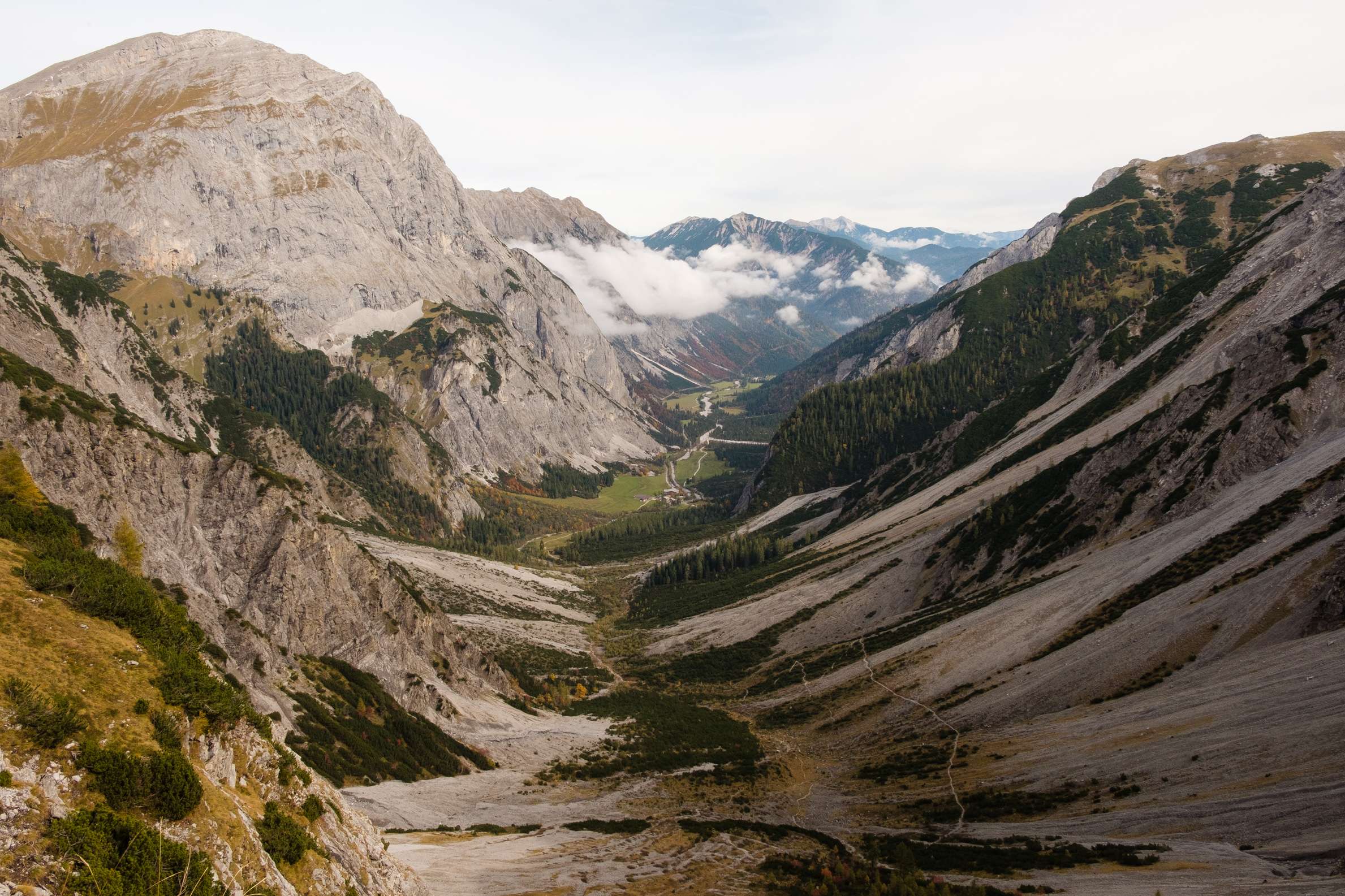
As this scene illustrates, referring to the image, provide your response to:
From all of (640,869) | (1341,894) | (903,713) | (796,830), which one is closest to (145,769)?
(640,869)

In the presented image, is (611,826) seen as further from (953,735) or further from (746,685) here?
(746,685)

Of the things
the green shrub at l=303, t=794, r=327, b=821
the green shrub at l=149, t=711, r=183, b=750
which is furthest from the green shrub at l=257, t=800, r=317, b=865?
the green shrub at l=149, t=711, r=183, b=750

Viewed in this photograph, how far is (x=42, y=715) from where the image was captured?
18.5m

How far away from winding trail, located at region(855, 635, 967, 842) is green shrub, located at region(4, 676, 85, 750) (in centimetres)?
4737

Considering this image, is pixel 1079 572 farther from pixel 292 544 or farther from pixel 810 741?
pixel 292 544

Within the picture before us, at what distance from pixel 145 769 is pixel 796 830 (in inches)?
1779

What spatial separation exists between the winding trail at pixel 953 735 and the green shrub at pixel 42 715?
47.4m

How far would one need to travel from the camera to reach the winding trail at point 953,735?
50.6 metres

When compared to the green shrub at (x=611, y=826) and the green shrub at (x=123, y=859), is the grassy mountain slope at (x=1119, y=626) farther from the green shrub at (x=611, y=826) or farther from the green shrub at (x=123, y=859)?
the green shrub at (x=123, y=859)

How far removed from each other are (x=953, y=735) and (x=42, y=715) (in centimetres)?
6428

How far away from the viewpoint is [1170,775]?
43.8 metres

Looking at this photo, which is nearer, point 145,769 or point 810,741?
point 145,769

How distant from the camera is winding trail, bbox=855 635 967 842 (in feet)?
166

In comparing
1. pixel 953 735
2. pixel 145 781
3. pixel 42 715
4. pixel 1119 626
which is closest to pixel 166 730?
pixel 145 781
